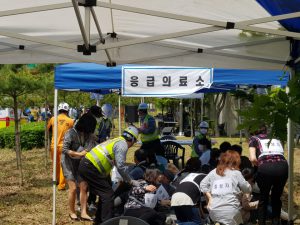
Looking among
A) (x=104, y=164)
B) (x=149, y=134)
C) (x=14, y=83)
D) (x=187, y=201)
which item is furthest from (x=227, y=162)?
(x=14, y=83)

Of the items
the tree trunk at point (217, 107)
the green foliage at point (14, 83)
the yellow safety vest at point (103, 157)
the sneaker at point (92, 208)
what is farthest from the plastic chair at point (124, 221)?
the tree trunk at point (217, 107)

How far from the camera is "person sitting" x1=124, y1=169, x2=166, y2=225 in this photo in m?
4.75

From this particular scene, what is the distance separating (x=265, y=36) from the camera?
493cm

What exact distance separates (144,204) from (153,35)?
2.02 metres

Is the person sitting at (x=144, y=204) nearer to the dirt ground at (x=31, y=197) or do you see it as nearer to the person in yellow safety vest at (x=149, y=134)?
the dirt ground at (x=31, y=197)

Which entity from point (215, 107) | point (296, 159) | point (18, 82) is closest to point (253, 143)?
point (18, 82)

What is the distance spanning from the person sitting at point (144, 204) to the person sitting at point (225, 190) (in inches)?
22.5

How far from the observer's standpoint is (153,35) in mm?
5391

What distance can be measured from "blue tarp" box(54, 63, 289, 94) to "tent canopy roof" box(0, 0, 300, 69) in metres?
0.52

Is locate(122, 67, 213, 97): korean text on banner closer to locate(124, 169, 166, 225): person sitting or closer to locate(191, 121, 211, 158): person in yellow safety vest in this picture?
locate(191, 121, 211, 158): person in yellow safety vest

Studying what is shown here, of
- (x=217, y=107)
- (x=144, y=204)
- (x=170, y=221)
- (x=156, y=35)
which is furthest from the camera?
(x=217, y=107)

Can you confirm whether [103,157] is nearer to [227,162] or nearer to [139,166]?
[139,166]

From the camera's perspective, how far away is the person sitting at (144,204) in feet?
15.6

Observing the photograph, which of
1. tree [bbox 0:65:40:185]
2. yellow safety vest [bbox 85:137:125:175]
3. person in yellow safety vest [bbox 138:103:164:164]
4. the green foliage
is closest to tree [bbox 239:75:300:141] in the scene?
Result: yellow safety vest [bbox 85:137:125:175]
